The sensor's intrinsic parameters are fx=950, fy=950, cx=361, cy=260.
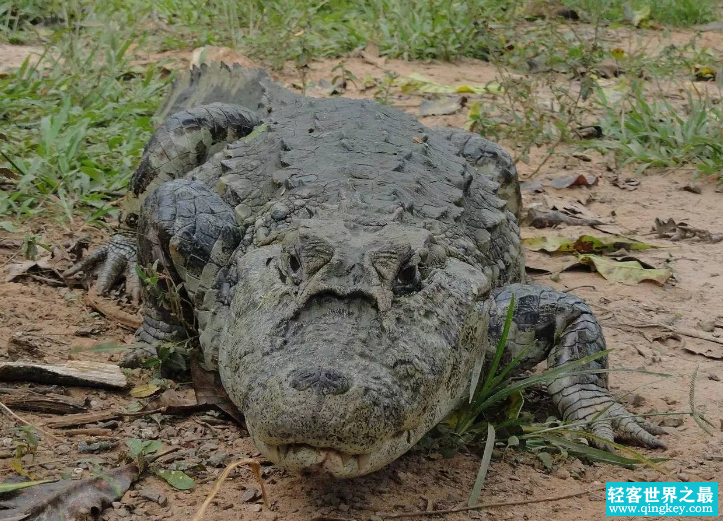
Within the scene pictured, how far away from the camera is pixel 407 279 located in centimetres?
310

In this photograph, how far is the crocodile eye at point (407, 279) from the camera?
3062 mm

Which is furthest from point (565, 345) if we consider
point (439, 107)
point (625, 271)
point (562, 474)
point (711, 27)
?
point (711, 27)

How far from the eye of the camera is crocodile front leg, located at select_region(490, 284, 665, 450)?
3732 mm

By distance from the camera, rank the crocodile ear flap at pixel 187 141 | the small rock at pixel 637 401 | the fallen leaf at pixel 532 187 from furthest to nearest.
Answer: the fallen leaf at pixel 532 187
the crocodile ear flap at pixel 187 141
the small rock at pixel 637 401

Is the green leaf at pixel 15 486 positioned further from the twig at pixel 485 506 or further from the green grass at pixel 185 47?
the green grass at pixel 185 47

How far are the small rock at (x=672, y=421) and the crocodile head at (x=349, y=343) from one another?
35.4 inches

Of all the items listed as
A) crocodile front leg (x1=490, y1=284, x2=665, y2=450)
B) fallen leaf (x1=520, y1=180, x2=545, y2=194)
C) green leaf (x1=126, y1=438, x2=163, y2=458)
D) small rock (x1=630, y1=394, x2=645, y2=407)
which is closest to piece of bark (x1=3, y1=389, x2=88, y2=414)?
green leaf (x1=126, y1=438, x2=163, y2=458)

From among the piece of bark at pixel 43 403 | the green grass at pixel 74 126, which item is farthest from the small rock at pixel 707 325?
the green grass at pixel 74 126

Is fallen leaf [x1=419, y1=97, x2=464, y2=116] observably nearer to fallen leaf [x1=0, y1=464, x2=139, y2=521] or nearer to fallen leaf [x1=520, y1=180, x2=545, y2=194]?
fallen leaf [x1=520, y1=180, x2=545, y2=194]

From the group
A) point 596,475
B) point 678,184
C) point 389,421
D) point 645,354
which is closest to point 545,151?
point 678,184

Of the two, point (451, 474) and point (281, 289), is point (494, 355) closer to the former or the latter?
point (451, 474)

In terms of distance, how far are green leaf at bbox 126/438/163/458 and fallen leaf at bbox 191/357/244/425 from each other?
0.35 meters

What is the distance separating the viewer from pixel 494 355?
370 centimetres

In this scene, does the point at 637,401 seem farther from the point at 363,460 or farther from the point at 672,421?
the point at 363,460
